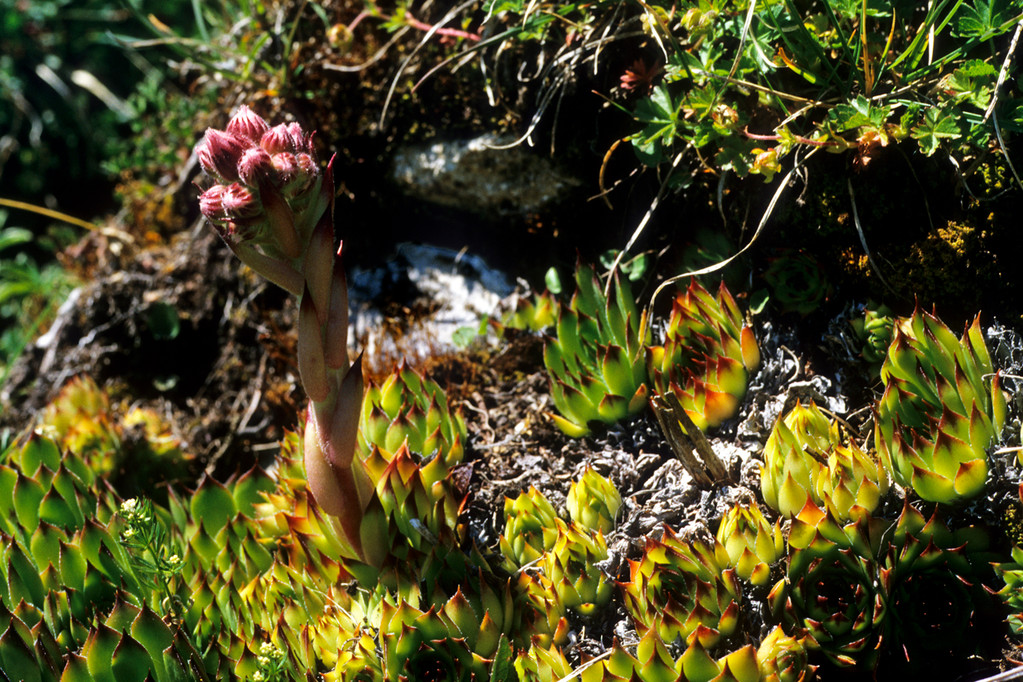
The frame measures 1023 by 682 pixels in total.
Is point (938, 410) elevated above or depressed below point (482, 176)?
below

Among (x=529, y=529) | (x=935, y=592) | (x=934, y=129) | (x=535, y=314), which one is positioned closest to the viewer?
(x=935, y=592)

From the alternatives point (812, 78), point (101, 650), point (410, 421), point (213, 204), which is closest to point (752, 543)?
point (410, 421)

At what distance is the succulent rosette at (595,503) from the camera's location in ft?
6.86

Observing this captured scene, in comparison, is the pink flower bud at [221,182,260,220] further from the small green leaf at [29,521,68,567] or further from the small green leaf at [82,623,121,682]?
the small green leaf at [29,521,68,567]

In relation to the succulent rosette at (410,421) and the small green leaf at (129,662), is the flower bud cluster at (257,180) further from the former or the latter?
the small green leaf at (129,662)

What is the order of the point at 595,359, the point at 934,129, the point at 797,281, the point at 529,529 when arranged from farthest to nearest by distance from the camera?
1. the point at 595,359
2. the point at 797,281
3. the point at 529,529
4. the point at 934,129

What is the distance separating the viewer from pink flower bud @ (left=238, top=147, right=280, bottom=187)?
1.59 meters

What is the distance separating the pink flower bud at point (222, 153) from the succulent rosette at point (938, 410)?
157cm

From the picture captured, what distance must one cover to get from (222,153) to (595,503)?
126cm

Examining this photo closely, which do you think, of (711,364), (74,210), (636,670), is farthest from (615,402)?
(74,210)

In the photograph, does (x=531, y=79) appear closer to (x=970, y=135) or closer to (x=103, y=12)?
(x=970, y=135)

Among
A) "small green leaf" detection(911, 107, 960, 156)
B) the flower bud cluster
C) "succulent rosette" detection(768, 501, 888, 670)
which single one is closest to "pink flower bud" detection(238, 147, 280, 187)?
the flower bud cluster

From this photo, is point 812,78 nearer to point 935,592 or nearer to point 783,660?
point 935,592

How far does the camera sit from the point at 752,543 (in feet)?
6.20
